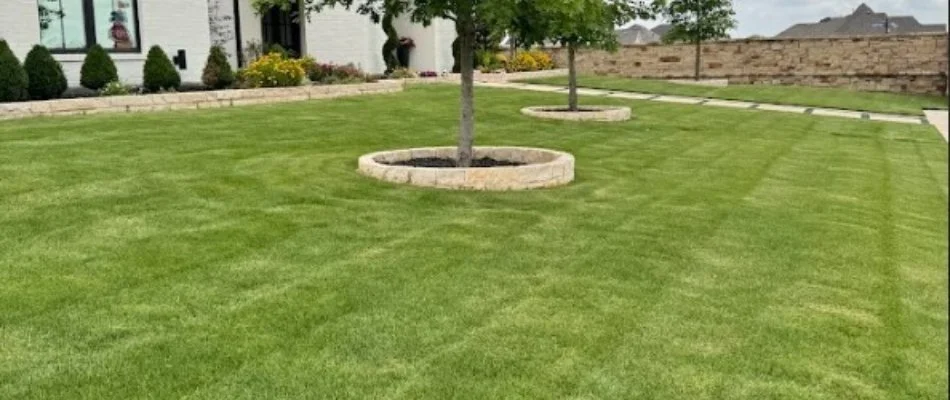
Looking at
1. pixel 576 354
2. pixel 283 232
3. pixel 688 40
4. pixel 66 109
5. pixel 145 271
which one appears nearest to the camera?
pixel 576 354

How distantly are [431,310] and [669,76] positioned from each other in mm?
30603

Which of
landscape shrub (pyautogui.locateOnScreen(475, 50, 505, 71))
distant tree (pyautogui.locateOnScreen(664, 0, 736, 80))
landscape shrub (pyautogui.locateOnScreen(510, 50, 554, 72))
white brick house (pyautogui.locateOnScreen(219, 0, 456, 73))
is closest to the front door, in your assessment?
white brick house (pyautogui.locateOnScreen(219, 0, 456, 73))

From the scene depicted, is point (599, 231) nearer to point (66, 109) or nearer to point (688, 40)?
point (66, 109)

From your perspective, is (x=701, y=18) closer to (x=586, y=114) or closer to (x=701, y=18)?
(x=701, y=18)

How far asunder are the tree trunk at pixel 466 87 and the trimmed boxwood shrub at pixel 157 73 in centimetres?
846

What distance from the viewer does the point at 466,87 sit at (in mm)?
8070

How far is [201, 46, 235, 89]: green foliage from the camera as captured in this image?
51.5ft

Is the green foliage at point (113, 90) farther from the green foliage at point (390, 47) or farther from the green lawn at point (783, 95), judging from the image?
the green lawn at point (783, 95)

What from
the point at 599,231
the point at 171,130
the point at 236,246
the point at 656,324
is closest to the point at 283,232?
the point at 236,246

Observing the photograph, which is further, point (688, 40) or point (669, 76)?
point (669, 76)

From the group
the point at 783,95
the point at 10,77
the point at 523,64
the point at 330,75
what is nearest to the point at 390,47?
the point at 523,64

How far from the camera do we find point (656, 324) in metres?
4.26

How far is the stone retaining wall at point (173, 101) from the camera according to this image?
39.0 ft

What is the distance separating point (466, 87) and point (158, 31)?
10.7 m
